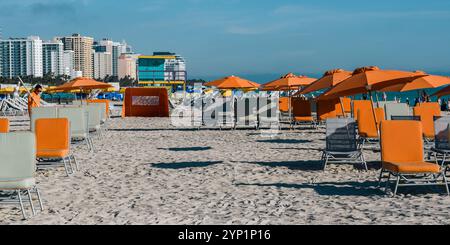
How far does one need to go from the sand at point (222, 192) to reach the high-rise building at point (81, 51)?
13232cm

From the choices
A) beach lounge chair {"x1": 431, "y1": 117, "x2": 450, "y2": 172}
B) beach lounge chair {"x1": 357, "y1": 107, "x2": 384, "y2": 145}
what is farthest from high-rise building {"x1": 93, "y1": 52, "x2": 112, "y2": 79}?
beach lounge chair {"x1": 431, "y1": 117, "x2": 450, "y2": 172}

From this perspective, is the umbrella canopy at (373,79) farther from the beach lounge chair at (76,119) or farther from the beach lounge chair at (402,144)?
the beach lounge chair at (76,119)

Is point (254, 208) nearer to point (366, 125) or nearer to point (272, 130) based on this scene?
point (366, 125)

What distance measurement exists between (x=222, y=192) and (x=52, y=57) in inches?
5152

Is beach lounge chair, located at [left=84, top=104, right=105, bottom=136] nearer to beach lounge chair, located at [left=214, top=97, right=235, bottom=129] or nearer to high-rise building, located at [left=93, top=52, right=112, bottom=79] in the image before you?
beach lounge chair, located at [left=214, top=97, right=235, bottom=129]

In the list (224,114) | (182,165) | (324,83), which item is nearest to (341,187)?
(182,165)

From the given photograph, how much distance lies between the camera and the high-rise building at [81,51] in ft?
459

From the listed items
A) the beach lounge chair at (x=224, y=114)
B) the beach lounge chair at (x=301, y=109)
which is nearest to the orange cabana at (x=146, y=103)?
the beach lounge chair at (x=224, y=114)

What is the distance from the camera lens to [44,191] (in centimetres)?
670

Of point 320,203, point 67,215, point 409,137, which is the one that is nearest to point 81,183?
point 67,215

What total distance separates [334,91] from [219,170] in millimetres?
1841

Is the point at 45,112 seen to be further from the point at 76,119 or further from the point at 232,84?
the point at 232,84

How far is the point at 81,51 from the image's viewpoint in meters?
142

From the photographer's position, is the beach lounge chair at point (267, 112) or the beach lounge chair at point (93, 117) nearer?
the beach lounge chair at point (93, 117)
